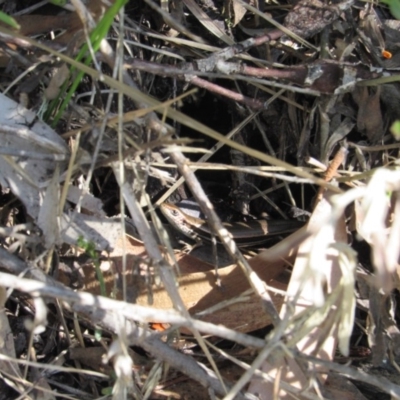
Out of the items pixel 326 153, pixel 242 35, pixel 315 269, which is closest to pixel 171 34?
pixel 242 35

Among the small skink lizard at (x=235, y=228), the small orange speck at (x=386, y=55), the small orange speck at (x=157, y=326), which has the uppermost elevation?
the small orange speck at (x=386, y=55)

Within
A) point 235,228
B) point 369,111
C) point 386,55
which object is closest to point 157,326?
point 235,228

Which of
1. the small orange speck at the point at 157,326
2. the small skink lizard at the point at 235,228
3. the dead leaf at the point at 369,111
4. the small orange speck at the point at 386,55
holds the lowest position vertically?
the small orange speck at the point at 157,326

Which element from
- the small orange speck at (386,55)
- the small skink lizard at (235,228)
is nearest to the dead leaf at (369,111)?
the small orange speck at (386,55)

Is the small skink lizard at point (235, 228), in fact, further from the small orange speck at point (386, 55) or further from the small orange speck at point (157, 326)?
the small orange speck at point (386, 55)

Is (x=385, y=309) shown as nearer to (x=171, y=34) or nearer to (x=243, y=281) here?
(x=243, y=281)

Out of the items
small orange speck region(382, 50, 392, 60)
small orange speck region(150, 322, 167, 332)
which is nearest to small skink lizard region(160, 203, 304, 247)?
small orange speck region(150, 322, 167, 332)

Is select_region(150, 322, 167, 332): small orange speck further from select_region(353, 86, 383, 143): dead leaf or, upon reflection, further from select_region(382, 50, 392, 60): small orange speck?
select_region(382, 50, 392, 60): small orange speck

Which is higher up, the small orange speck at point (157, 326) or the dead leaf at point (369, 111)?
the dead leaf at point (369, 111)

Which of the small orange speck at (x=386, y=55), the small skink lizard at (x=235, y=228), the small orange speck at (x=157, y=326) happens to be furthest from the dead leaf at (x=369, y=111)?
the small orange speck at (x=157, y=326)

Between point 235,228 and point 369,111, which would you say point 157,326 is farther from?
point 369,111

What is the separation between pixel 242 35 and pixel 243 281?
636 millimetres

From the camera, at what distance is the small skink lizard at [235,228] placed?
1.42 metres

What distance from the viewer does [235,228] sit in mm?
1441
